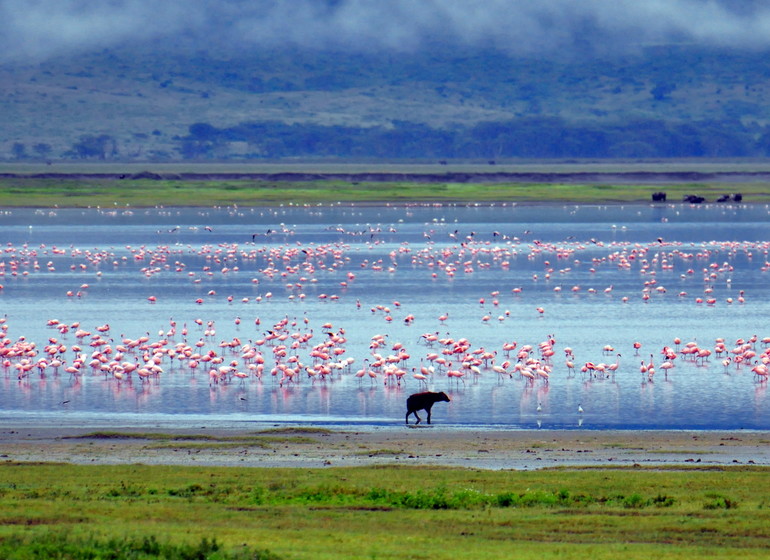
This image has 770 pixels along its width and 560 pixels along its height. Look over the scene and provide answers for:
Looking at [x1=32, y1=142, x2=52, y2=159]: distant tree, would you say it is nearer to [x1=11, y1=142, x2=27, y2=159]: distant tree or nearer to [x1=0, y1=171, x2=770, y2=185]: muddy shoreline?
[x1=11, y1=142, x2=27, y2=159]: distant tree

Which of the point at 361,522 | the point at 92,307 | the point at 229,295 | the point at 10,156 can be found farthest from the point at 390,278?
the point at 10,156

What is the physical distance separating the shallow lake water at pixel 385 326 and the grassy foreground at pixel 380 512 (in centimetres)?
484

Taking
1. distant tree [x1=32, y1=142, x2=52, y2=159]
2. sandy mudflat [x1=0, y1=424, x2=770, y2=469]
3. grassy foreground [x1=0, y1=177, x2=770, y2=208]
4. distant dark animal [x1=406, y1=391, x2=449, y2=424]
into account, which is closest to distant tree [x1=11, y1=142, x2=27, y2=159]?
distant tree [x1=32, y1=142, x2=52, y2=159]

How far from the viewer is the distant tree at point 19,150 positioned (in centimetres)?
18084

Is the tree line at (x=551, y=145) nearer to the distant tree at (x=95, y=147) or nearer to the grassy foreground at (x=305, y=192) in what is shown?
the distant tree at (x=95, y=147)

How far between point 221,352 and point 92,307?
9.07 meters

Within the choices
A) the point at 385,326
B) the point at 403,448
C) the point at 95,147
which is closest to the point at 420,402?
the point at 403,448

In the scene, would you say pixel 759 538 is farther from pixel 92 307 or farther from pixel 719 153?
pixel 719 153

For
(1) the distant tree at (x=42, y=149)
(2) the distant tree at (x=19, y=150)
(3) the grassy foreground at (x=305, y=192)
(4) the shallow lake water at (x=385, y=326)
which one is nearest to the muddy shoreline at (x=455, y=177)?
(3) the grassy foreground at (x=305, y=192)

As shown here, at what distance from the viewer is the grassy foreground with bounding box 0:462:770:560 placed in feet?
32.0

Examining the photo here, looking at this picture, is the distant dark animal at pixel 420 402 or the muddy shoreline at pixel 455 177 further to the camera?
the muddy shoreline at pixel 455 177

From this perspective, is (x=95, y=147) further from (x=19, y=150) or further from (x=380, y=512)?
(x=380, y=512)

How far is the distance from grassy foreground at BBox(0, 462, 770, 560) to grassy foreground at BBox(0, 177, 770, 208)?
72.1m

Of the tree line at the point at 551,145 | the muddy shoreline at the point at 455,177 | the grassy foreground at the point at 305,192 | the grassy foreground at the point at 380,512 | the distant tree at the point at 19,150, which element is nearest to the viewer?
the grassy foreground at the point at 380,512
